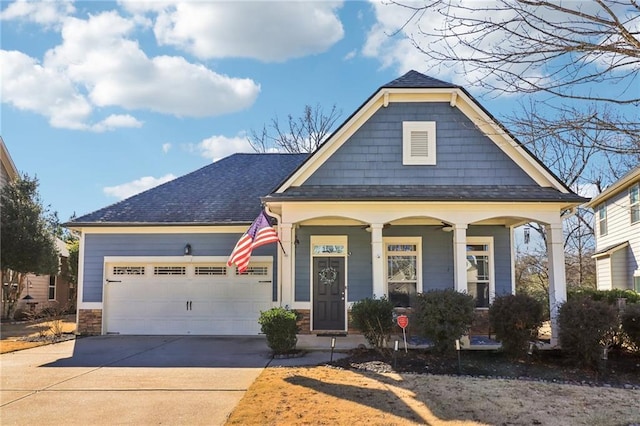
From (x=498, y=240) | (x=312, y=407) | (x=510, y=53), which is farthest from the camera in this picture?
(x=498, y=240)

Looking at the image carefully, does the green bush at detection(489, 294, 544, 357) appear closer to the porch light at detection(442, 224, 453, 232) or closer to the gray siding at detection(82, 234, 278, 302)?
the porch light at detection(442, 224, 453, 232)

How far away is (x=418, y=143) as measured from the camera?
41.5 ft

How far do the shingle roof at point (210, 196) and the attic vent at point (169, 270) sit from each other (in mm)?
1281

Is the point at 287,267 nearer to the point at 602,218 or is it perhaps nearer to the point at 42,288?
the point at 42,288

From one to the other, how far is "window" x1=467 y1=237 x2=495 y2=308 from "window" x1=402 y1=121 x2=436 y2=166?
274cm

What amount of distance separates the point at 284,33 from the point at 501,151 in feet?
19.5

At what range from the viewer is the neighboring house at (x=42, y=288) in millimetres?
21734

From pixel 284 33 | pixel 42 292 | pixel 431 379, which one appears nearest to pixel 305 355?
pixel 431 379

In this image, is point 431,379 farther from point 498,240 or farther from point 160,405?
point 498,240

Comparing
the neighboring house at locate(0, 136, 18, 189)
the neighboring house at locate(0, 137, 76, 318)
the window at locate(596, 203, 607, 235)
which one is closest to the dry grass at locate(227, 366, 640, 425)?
the neighboring house at locate(0, 137, 76, 318)

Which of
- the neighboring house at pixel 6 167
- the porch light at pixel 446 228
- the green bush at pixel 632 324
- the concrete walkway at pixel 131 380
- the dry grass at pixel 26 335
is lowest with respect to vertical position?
the dry grass at pixel 26 335

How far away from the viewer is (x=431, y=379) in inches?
320

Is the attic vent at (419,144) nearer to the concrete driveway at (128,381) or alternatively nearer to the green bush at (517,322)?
the green bush at (517,322)

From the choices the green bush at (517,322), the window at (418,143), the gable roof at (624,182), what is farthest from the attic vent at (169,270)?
the gable roof at (624,182)
